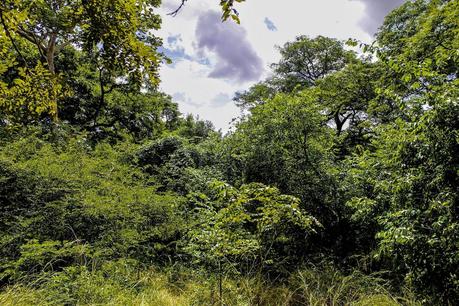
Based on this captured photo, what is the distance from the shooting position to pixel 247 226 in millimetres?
6457

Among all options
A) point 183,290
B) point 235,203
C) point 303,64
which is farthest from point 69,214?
point 303,64

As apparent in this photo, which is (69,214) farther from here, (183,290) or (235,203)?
(235,203)

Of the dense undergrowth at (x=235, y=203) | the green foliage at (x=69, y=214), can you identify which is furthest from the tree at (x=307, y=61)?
the green foliage at (x=69, y=214)

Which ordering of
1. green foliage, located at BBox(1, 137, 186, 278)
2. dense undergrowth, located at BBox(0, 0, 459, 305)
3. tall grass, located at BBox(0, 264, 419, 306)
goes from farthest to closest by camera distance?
green foliage, located at BBox(1, 137, 186, 278), tall grass, located at BBox(0, 264, 419, 306), dense undergrowth, located at BBox(0, 0, 459, 305)

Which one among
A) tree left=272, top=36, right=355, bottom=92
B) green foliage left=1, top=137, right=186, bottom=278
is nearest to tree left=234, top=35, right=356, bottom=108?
tree left=272, top=36, right=355, bottom=92

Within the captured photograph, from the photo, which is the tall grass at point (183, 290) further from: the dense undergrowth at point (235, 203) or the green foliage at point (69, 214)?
the green foliage at point (69, 214)

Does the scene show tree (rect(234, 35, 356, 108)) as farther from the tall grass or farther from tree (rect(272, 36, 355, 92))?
the tall grass

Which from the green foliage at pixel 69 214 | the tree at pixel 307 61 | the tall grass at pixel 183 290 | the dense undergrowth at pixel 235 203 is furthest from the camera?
the tree at pixel 307 61

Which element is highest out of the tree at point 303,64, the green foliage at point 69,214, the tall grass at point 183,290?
the tree at point 303,64

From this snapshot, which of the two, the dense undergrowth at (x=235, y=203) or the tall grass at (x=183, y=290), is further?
the tall grass at (x=183, y=290)

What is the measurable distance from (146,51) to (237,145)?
5.12 metres

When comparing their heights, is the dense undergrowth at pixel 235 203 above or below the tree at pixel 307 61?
below

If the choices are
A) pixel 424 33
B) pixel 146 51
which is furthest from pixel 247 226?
pixel 424 33

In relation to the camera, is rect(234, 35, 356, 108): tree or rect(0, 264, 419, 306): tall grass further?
rect(234, 35, 356, 108): tree
